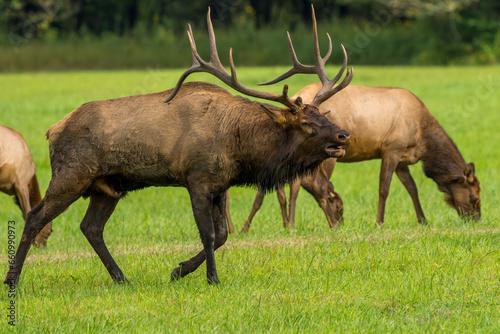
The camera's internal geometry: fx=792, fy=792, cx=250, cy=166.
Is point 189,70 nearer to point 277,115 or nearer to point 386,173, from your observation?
point 277,115

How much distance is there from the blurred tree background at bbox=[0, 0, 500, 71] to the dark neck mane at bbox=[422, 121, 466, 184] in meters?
26.0

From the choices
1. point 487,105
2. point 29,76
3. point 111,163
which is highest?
point 111,163

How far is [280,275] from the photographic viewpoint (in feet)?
23.2

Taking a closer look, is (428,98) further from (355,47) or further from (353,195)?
(355,47)

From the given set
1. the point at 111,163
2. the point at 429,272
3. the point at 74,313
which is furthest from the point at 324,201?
the point at 74,313

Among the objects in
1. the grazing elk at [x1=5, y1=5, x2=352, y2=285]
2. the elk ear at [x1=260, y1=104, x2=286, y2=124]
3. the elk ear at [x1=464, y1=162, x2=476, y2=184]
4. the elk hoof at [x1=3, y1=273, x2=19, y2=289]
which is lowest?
the elk hoof at [x1=3, y1=273, x2=19, y2=289]

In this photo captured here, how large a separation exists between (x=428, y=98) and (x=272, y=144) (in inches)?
715

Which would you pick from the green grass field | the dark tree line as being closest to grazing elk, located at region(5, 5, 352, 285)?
the green grass field

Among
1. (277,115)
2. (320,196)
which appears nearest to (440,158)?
(320,196)

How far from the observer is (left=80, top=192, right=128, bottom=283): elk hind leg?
7164 mm

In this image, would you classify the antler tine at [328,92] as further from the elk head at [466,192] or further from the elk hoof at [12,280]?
the elk head at [466,192]

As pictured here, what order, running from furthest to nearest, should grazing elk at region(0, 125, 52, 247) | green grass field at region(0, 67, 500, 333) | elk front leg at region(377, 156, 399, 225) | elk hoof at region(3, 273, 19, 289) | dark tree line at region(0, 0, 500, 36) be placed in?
dark tree line at region(0, 0, 500, 36), elk front leg at region(377, 156, 399, 225), grazing elk at region(0, 125, 52, 247), elk hoof at region(3, 273, 19, 289), green grass field at region(0, 67, 500, 333)

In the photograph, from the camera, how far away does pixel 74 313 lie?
19.5 feet

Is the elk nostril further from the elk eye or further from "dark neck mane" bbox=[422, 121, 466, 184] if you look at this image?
"dark neck mane" bbox=[422, 121, 466, 184]
